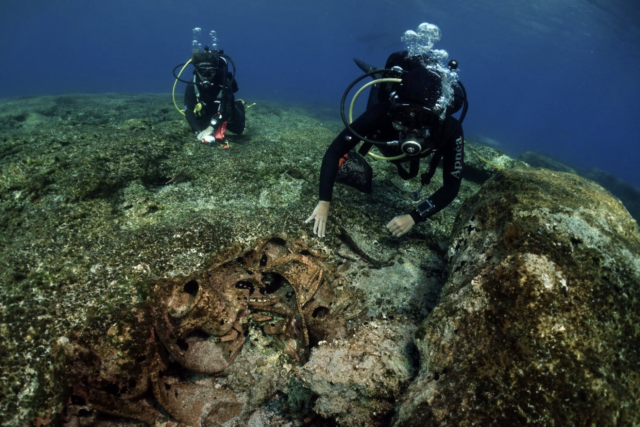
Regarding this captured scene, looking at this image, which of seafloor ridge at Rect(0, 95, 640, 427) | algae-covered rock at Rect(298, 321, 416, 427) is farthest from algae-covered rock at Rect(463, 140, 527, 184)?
algae-covered rock at Rect(298, 321, 416, 427)

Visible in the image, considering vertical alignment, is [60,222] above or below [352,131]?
below

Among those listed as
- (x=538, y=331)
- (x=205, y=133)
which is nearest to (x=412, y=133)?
(x=538, y=331)

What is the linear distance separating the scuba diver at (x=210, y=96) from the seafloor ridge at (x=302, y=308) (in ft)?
10.8

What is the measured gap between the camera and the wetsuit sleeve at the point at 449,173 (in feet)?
12.5

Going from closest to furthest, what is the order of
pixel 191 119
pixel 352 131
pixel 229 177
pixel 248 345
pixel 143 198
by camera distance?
pixel 248 345, pixel 352 131, pixel 143 198, pixel 229 177, pixel 191 119

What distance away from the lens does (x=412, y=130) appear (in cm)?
337

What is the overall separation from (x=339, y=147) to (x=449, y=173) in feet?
5.28

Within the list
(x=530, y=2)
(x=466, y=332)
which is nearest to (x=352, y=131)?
(x=466, y=332)

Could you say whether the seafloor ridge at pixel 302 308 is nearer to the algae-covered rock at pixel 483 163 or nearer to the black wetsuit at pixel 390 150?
the black wetsuit at pixel 390 150

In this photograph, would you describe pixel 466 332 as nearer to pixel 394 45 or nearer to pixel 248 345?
pixel 248 345

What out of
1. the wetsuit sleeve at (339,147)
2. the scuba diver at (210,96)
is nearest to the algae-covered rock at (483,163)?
the wetsuit sleeve at (339,147)

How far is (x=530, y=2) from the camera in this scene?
124 ft

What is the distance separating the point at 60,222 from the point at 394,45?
72.7 metres

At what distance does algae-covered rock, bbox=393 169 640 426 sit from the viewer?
1713 mm
